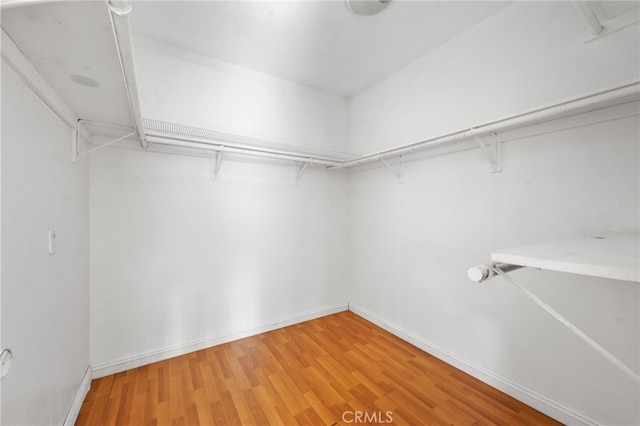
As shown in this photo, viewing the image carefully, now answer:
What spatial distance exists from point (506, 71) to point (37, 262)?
2937 mm

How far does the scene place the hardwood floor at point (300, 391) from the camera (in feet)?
4.92

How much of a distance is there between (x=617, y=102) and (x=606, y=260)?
1174mm

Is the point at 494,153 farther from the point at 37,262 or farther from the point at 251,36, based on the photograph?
the point at 37,262

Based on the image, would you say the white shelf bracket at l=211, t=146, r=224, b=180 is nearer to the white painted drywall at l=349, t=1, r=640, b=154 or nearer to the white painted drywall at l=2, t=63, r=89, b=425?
the white painted drywall at l=2, t=63, r=89, b=425

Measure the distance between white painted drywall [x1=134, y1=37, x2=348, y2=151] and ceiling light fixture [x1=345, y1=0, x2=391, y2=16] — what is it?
118 centimetres

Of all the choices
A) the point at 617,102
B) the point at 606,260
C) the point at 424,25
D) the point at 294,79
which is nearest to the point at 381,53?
the point at 424,25

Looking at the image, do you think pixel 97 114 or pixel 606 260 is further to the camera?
pixel 97 114

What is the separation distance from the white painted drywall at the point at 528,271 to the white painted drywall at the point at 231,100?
123 cm

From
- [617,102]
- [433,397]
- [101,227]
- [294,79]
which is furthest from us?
[294,79]

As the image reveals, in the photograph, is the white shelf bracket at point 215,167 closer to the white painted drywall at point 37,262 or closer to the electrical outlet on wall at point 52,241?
the white painted drywall at point 37,262

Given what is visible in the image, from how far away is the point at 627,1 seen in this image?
4.14ft

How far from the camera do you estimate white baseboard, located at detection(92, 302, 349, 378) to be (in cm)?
188

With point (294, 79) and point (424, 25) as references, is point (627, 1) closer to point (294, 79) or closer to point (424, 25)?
point (424, 25)

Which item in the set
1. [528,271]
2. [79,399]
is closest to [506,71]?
[528,271]
